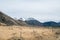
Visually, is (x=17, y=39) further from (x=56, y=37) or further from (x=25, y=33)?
(x=56, y=37)

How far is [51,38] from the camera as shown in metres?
27.4

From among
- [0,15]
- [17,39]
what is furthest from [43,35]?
[0,15]

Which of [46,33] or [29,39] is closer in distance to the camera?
[29,39]

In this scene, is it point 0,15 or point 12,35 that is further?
point 0,15

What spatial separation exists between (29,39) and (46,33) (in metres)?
3.36

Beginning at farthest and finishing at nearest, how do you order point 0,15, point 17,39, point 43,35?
point 0,15 < point 43,35 < point 17,39

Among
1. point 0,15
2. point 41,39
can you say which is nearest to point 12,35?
point 41,39

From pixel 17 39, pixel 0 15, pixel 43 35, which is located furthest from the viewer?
pixel 0 15

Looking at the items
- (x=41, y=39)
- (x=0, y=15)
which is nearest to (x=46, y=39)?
(x=41, y=39)

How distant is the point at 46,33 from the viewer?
2894 cm

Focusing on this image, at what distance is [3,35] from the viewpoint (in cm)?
2836

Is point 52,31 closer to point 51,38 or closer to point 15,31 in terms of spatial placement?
point 51,38

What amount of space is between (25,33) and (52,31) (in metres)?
4.06

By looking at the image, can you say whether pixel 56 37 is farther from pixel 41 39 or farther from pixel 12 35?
pixel 12 35
